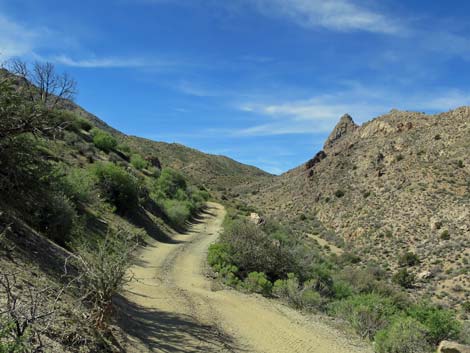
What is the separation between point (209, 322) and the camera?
1141 centimetres

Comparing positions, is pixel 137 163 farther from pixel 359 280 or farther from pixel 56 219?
pixel 56 219

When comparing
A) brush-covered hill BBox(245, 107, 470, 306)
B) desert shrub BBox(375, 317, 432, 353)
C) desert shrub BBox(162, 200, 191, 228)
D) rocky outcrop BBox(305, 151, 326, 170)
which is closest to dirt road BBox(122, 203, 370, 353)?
desert shrub BBox(375, 317, 432, 353)

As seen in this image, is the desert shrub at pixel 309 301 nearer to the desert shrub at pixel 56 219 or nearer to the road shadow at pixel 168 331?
the road shadow at pixel 168 331

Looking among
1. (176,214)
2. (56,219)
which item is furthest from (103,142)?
(56,219)

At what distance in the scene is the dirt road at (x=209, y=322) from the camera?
952 cm

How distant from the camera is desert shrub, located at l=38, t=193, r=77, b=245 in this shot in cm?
1380

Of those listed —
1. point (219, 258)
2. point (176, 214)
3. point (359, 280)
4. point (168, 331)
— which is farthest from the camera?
point (176, 214)

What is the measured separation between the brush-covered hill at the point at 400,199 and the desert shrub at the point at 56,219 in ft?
91.9

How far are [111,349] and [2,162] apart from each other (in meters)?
6.09

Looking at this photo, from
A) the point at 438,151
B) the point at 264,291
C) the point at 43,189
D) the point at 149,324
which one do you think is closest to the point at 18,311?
the point at 149,324

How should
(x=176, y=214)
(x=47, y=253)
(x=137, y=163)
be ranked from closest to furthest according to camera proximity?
(x=47, y=253), (x=176, y=214), (x=137, y=163)

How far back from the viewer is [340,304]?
54.5 feet

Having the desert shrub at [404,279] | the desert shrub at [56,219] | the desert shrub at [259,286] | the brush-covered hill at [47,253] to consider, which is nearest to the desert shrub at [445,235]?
the desert shrub at [404,279]

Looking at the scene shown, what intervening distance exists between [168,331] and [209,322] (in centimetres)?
171
